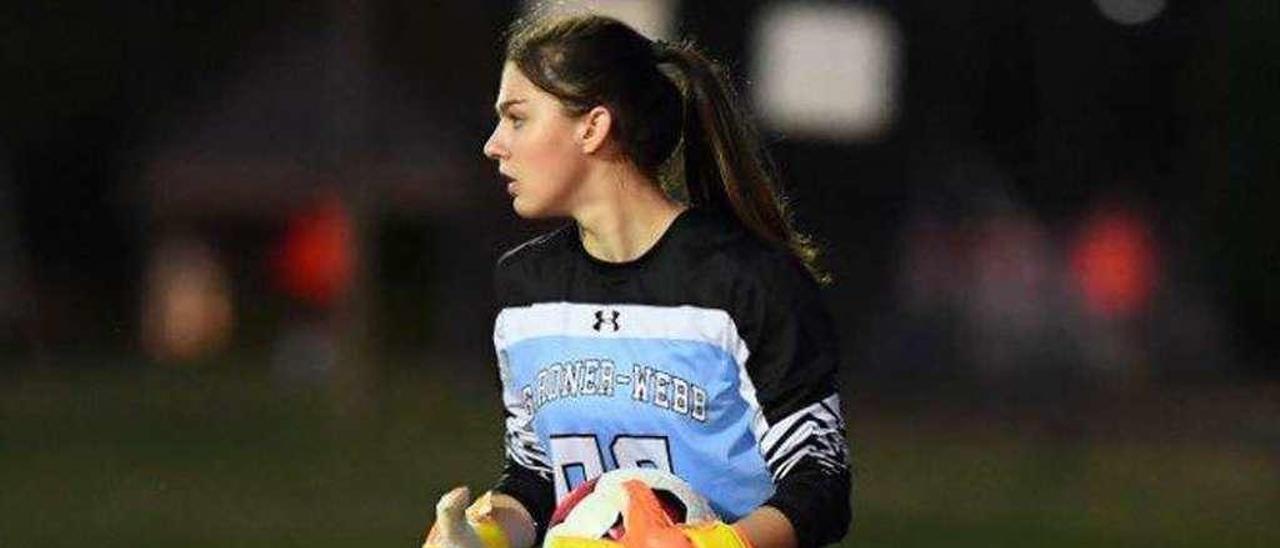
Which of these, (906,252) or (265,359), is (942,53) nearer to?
(906,252)

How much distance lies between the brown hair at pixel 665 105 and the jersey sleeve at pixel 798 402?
19cm

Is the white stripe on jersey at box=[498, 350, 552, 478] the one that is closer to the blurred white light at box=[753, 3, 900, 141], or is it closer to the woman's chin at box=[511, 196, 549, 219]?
the woman's chin at box=[511, 196, 549, 219]

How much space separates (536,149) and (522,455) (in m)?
0.59

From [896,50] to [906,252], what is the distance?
229cm

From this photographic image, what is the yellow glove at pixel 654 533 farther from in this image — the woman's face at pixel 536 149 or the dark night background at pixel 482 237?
the dark night background at pixel 482 237

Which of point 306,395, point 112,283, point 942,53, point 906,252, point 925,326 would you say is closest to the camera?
point 306,395

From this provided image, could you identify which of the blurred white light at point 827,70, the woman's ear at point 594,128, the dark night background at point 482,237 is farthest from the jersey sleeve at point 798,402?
the blurred white light at point 827,70

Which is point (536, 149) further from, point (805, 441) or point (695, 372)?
point (805, 441)

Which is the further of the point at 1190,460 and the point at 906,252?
the point at 906,252

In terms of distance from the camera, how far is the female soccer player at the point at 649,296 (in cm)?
576

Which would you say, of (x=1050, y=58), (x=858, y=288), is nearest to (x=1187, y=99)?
(x=1050, y=58)

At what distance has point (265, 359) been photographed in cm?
3450

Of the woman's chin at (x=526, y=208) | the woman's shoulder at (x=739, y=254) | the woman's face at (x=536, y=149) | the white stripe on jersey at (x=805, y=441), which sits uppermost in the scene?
the woman's face at (x=536, y=149)

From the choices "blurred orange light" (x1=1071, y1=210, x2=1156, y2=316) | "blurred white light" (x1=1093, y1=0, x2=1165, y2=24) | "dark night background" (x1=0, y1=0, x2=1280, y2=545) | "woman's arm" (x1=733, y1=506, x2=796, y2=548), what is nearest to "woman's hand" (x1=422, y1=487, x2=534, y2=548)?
"woman's arm" (x1=733, y1=506, x2=796, y2=548)
